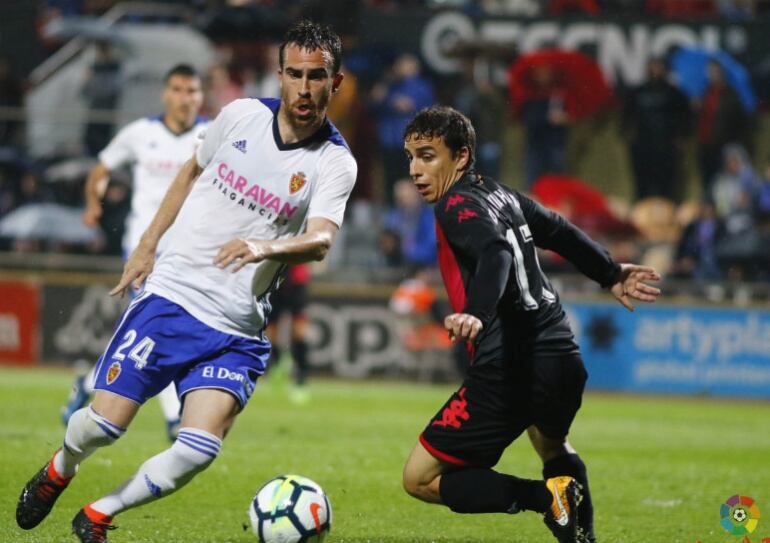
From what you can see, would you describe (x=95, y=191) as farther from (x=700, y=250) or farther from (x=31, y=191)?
(x=700, y=250)

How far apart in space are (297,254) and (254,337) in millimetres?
627

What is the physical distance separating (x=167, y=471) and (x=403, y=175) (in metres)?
14.6

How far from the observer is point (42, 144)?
64.8ft

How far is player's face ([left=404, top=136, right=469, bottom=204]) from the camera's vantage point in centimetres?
577

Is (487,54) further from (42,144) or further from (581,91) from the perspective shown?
(42,144)

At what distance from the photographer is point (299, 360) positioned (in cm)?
1608

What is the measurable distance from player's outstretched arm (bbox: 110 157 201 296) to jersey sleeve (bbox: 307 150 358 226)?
2.09 ft

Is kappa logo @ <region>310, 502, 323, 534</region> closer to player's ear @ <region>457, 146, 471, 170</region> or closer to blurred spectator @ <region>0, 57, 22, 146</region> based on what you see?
player's ear @ <region>457, 146, 471, 170</region>

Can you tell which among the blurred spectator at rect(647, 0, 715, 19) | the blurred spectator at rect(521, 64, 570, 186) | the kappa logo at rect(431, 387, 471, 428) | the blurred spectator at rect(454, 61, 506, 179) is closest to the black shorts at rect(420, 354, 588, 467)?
the kappa logo at rect(431, 387, 471, 428)

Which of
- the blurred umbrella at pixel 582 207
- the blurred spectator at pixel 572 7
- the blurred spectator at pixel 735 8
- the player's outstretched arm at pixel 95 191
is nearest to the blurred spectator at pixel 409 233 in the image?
the blurred umbrella at pixel 582 207

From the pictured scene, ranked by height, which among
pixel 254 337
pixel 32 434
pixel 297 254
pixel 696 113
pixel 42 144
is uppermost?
pixel 696 113

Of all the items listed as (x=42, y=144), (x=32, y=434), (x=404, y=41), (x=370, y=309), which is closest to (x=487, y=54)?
(x=404, y=41)

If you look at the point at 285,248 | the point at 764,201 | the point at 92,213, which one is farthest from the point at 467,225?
the point at 764,201

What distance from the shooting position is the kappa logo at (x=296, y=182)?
5762mm
